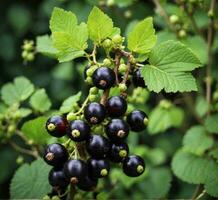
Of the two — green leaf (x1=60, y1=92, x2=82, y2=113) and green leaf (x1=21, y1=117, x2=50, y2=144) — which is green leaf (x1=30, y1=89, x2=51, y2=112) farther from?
green leaf (x1=60, y1=92, x2=82, y2=113)

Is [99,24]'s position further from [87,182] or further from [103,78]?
[87,182]

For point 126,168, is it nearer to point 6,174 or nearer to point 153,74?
point 153,74

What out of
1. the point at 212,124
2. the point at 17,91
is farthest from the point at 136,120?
the point at 17,91

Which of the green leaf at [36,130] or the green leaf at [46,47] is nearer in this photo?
the green leaf at [36,130]

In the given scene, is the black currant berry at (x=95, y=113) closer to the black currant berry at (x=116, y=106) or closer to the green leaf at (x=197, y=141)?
the black currant berry at (x=116, y=106)

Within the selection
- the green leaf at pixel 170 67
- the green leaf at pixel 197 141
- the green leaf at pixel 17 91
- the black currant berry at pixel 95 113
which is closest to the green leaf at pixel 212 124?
the green leaf at pixel 197 141

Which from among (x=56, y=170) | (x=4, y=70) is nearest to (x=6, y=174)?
(x=4, y=70)
